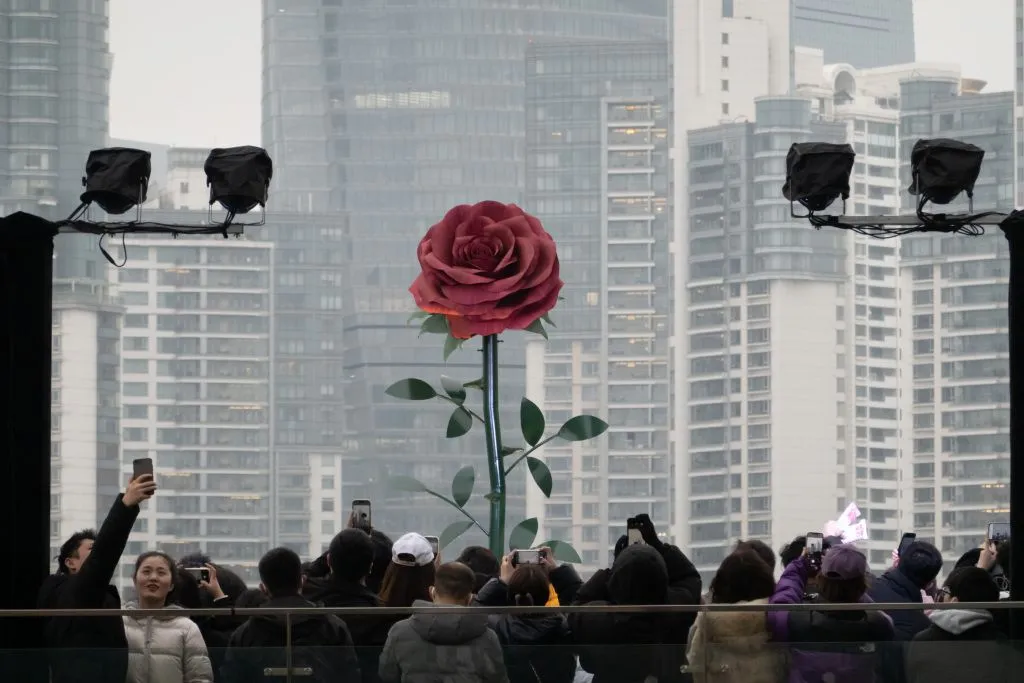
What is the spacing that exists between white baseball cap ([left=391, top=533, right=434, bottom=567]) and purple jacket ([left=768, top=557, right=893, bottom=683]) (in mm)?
813

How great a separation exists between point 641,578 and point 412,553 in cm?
53

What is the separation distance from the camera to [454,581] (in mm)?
2816

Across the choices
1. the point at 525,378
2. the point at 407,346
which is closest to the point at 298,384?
the point at 407,346

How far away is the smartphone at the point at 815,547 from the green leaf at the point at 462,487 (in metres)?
0.79

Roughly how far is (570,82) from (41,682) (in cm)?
6349

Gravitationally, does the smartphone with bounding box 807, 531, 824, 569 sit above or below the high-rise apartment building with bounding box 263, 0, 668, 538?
below

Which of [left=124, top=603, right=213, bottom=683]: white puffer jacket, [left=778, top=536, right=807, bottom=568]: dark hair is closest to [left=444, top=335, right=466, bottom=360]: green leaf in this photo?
[left=124, top=603, right=213, bottom=683]: white puffer jacket

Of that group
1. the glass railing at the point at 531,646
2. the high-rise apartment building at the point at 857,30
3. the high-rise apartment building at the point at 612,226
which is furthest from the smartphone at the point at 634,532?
the high-rise apartment building at the point at 857,30

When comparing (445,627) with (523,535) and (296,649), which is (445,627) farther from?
(523,535)

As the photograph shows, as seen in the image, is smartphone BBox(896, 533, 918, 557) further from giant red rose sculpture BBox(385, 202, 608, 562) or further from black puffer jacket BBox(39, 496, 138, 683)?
black puffer jacket BBox(39, 496, 138, 683)

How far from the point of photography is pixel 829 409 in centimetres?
6519

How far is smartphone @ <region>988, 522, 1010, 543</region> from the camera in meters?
3.59

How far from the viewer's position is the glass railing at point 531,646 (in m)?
2.57

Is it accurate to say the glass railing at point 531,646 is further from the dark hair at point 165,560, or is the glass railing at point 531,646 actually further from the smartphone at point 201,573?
the smartphone at point 201,573
